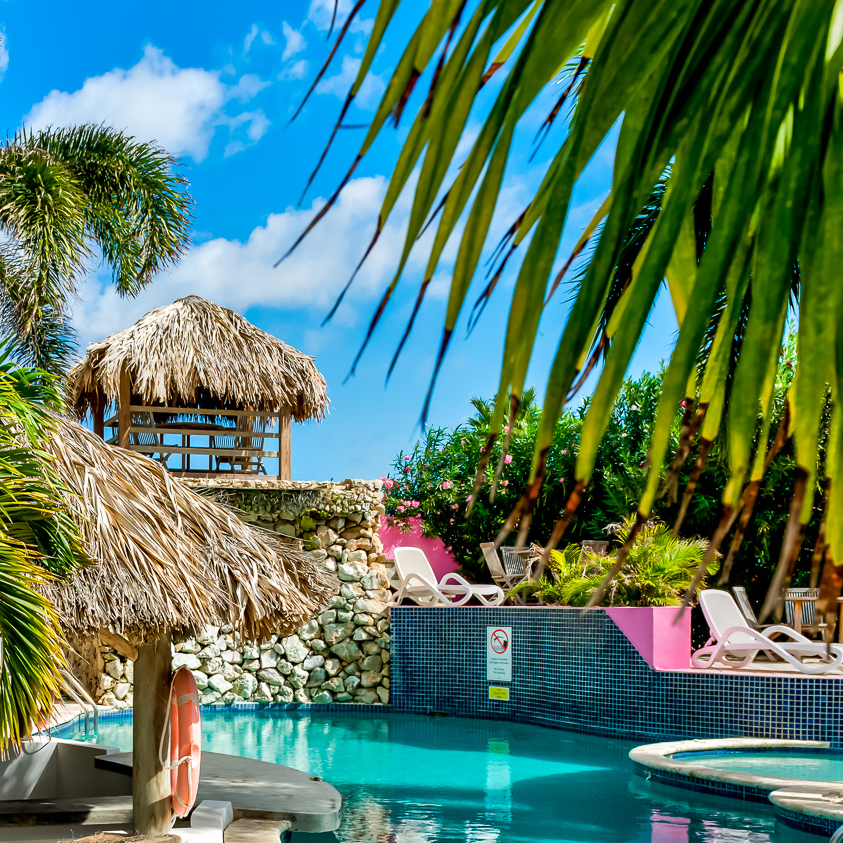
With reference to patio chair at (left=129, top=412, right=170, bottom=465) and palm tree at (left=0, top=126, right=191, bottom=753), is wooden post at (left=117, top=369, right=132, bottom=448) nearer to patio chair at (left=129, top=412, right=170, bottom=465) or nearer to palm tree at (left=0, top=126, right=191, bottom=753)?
patio chair at (left=129, top=412, right=170, bottom=465)

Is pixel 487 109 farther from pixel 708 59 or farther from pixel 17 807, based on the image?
pixel 17 807

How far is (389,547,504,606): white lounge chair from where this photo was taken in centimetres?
1355

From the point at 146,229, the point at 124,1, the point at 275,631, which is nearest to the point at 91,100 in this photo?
the point at 124,1

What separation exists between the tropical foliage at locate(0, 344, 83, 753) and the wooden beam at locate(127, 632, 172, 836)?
1415 millimetres

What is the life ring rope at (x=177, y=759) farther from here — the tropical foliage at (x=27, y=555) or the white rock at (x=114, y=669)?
the white rock at (x=114, y=669)

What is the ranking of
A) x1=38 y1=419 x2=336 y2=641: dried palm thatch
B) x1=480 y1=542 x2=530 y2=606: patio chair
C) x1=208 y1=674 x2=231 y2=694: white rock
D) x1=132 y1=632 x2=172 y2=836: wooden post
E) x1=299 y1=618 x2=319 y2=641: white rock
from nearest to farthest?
x1=38 y1=419 x2=336 y2=641: dried palm thatch < x1=132 y1=632 x2=172 y2=836: wooden post < x1=208 y1=674 x2=231 y2=694: white rock < x1=480 y1=542 x2=530 y2=606: patio chair < x1=299 y1=618 x2=319 y2=641: white rock

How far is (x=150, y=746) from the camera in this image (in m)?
5.26

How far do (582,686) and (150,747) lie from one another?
7.57 m

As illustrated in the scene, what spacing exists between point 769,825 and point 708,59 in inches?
285

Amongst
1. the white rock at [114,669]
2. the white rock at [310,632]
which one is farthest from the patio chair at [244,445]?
the white rock at [114,669]

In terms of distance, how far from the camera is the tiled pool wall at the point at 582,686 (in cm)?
990

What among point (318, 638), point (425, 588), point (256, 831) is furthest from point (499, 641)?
point (256, 831)

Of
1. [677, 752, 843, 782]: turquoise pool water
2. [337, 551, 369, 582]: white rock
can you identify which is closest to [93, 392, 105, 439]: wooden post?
[337, 551, 369, 582]: white rock

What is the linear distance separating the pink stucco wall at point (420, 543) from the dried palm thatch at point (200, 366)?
15.2ft
